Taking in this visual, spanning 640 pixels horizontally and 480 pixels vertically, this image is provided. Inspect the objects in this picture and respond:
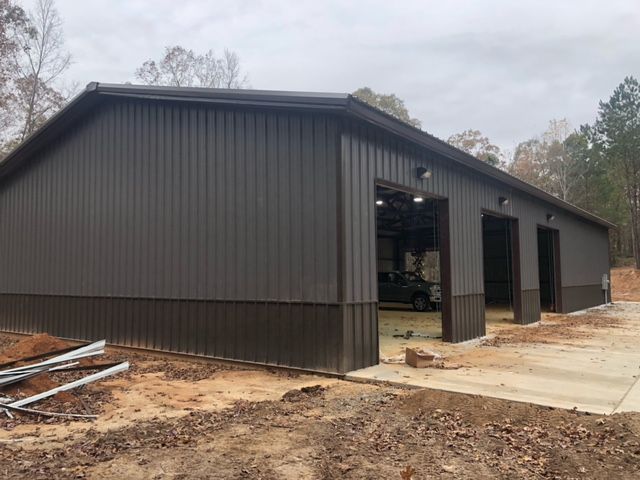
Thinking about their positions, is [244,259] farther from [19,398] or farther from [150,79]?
[150,79]

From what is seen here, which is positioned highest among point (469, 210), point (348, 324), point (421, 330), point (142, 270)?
point (469, 210)

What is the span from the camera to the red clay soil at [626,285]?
26.7 m

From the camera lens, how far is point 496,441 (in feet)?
13.1

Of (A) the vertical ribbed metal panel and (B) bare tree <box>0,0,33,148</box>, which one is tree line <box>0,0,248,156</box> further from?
(A) the vertical ribbed metal panel

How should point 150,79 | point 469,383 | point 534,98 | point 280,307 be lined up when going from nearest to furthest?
→ point 469,383 < point 280,307 < point 150,79 < point 534,98

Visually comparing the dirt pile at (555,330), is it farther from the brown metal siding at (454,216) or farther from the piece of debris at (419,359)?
the piece of debris at (419,359)

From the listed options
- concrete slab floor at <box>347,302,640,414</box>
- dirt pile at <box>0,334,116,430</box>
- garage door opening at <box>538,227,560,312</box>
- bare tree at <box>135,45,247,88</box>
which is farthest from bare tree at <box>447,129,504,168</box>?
dirt pile at <box>0,334,116,430</box>

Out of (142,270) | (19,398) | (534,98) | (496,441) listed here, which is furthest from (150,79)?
(534,98)

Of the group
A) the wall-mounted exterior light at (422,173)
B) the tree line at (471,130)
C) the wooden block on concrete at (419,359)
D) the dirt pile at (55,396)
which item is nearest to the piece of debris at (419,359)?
the wooden block on concrete at (419,359)

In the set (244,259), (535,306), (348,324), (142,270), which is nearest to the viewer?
Result: (348,324)

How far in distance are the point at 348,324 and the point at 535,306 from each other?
9.04m

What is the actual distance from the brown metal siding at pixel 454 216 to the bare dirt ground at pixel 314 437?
6.35 feet

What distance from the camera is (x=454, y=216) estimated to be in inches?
387

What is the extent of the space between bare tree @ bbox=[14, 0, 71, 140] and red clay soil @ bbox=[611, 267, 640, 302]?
3097 cm
